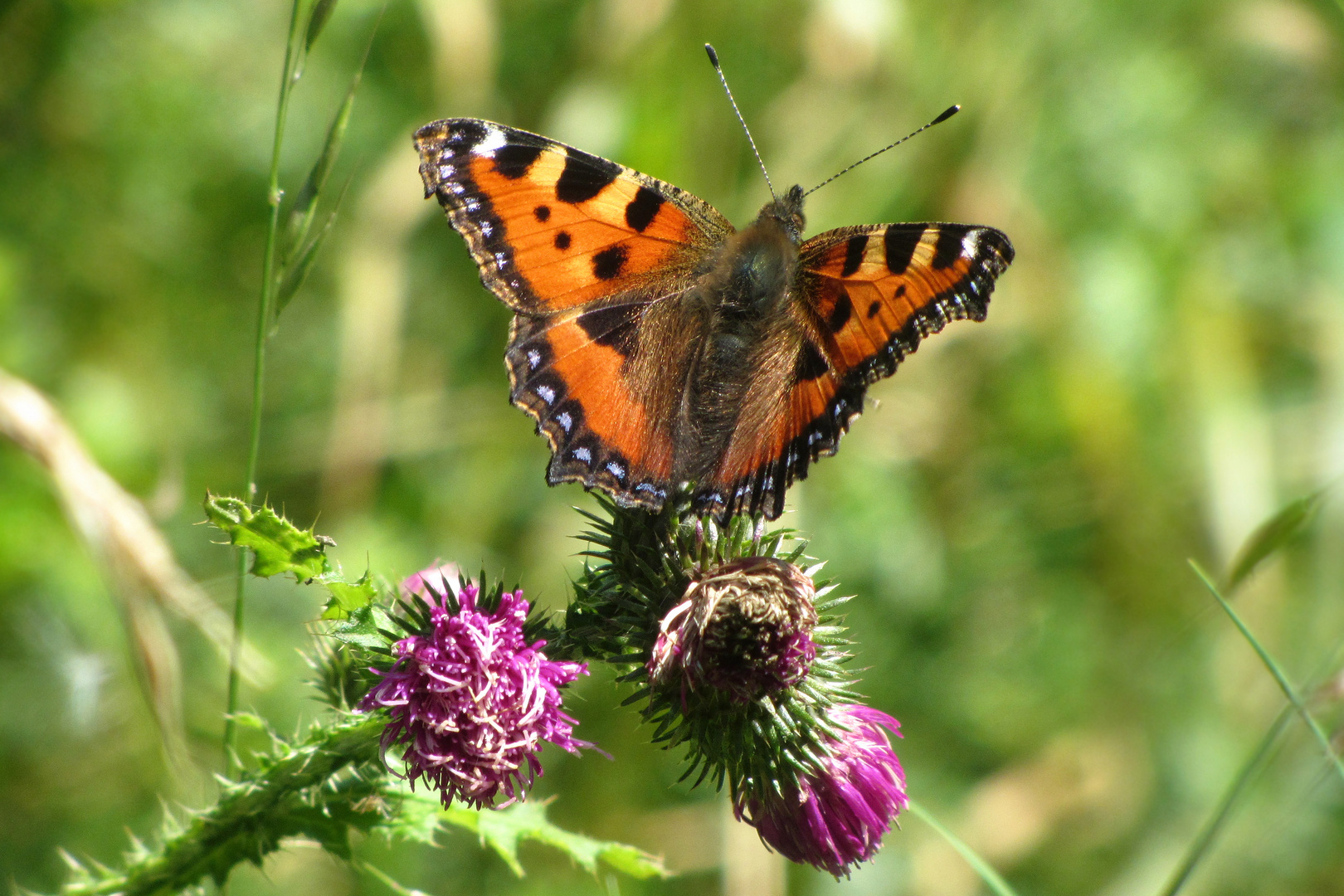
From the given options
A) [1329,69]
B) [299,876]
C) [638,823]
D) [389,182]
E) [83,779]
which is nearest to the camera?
[83,779]

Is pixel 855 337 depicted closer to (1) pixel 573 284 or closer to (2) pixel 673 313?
(2) pixel 673 313

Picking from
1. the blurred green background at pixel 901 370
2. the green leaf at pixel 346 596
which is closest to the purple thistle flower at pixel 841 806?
the green leaf at pixel 346 596

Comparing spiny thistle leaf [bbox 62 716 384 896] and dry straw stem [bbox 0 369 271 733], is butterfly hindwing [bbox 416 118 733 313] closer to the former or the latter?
dry straw stem [bbox 0 369 271 733]

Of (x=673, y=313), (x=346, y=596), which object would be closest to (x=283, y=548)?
(x=346, y=596)

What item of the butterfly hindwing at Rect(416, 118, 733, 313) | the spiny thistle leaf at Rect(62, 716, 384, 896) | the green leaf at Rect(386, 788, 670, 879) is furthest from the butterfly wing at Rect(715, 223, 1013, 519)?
the spiny thistle leaf at Rect(62, 716, 384, 896)

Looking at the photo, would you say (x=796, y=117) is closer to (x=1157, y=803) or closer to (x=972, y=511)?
(x=972, y=511)

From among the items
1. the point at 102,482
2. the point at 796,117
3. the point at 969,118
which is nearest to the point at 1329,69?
the point at 969,118
